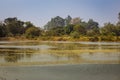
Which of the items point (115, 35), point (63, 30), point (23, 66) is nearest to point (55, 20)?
point (63, 30)

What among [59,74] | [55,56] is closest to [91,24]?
[55,56]

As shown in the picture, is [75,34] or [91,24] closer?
[75,34]

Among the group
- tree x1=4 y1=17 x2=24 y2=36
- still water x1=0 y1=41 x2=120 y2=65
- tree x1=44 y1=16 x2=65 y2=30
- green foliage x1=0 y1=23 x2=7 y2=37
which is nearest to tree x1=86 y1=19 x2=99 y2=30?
tree x1=44 y1=16 x2=65 y2=30

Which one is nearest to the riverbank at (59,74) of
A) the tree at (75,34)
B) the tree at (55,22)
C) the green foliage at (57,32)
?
the tree at (75,34)

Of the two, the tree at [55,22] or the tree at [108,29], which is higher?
the tree at [55,22]

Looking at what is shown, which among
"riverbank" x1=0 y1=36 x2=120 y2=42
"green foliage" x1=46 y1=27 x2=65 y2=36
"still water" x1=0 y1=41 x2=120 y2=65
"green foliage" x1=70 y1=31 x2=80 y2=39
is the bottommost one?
"still water" x1=0 y1=41 x2=120 y2=65

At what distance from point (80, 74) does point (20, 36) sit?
26853 millimetres

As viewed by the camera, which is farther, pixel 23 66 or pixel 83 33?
pixel 83 33

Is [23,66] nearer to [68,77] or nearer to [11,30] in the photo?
[68,77]

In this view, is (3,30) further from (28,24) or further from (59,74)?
(59,74)

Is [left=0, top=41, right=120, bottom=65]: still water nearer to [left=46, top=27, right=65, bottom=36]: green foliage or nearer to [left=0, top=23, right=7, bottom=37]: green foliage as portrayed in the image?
[left=0, top=23, right=7, bottom=37]: green foliage

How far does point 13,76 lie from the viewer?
7.84 meters

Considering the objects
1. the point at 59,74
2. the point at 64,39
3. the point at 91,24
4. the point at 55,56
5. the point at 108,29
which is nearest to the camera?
the point at 59,74

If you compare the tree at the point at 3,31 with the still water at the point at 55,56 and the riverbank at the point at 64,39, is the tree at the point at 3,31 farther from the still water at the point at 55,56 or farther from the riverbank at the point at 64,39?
the still water at the point at 55,56
